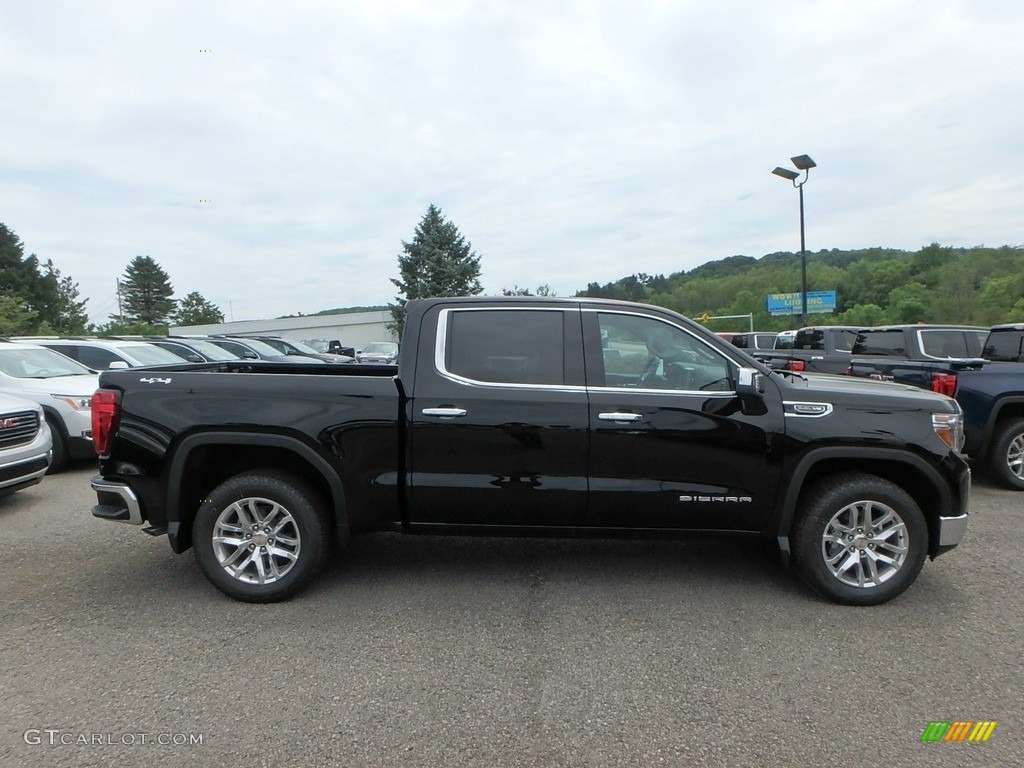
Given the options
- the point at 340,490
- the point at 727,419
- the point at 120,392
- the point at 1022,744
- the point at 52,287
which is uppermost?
the point at 52,287

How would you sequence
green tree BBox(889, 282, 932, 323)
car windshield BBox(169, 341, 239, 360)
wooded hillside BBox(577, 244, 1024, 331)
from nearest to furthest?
car windshield BBox(169, 341, 239, 360) < wooded hillside BBox(577, 244, 1024, 331) < green tree BBox(889, 282, 932, 323)

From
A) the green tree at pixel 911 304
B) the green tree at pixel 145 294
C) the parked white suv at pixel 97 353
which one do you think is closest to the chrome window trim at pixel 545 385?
the parked white suv at pixel 97 353

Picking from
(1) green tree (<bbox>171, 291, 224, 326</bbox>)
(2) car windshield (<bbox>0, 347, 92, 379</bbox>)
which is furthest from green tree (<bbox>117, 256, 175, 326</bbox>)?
(2) car windshield (<bbox>0, 347, 92, 379</bbox>)

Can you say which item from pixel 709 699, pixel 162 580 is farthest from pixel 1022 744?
pixel 162 580

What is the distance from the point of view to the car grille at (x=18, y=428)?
6.32m

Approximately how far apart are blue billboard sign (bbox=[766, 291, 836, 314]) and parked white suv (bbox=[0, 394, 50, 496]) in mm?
43323

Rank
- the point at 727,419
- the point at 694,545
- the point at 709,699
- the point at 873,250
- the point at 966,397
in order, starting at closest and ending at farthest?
the point at 709,699 < the point at 727,419 < the point at 694,545 < the point at 966,397 < the point at 873,250

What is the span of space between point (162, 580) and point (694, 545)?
3876mm

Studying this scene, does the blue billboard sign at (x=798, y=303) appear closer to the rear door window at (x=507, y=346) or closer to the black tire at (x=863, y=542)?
the black tire at (x=863, y=542)

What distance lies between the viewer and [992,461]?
7.01 meters

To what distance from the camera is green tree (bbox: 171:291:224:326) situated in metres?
95.2

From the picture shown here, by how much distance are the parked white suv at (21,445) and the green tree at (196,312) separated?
318 feet

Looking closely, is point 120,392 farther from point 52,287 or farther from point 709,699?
point 52,287

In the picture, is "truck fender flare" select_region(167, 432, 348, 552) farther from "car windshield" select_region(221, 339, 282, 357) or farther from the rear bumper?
"car windshield" select_region(221, 339, 282, 357)
